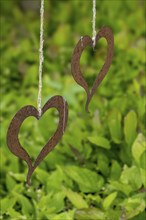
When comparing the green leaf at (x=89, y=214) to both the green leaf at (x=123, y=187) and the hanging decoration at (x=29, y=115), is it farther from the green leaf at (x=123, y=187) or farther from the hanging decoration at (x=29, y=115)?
the hanging decoration at (x=29, y=115)

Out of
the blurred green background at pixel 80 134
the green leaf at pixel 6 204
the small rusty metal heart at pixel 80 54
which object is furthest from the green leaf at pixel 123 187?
the small rusty metal heart at pixel 80 54

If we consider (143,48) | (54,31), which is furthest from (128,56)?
(54,31)

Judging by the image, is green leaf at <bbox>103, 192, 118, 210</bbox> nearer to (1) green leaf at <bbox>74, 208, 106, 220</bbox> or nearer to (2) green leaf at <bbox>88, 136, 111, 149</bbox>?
(1) green leaf at <bbox>74, 208, 106, 220</bbox>

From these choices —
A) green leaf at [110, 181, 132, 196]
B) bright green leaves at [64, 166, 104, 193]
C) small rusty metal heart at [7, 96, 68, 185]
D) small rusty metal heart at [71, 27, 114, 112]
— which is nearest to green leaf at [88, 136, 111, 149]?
bright green leaves at [64, 166, 104, 193]

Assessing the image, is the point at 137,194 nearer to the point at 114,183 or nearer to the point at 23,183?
the point at 114,183

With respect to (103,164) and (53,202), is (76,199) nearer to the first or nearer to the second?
(53,202)

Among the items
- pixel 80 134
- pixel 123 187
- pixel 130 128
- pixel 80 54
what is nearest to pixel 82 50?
pixel 80 54
